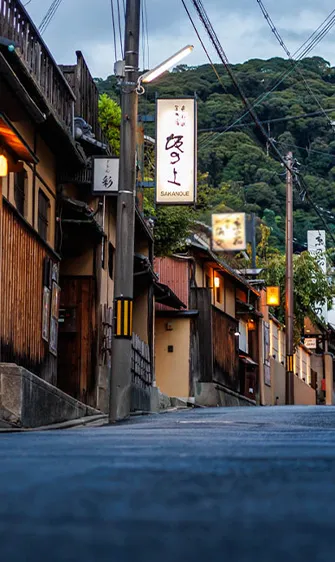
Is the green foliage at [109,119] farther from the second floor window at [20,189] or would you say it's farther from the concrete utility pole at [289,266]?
the concrete utility pole at [289,266]

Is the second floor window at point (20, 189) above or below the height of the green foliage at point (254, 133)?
below

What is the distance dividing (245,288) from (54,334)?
26938 mm

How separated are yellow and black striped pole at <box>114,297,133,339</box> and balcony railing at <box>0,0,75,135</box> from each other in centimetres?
370

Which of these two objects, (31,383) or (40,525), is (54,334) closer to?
(31,383)

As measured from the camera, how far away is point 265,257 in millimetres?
51344

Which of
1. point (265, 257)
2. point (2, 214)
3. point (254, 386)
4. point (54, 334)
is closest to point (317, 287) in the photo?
point (265, 257)

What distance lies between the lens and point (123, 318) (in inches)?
689

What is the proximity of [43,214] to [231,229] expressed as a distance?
206 inches

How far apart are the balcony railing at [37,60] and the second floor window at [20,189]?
1349 millimetres

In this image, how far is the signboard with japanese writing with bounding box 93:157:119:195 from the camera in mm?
20984

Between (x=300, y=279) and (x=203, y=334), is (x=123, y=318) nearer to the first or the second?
(x=203, y=334)

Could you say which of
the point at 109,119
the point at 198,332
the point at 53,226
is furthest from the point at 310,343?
the point at 53,226

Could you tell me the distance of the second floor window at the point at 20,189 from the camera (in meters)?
16.9

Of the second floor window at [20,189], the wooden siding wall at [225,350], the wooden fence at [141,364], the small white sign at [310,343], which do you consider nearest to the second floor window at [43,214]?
the second floor window at [20,189]
